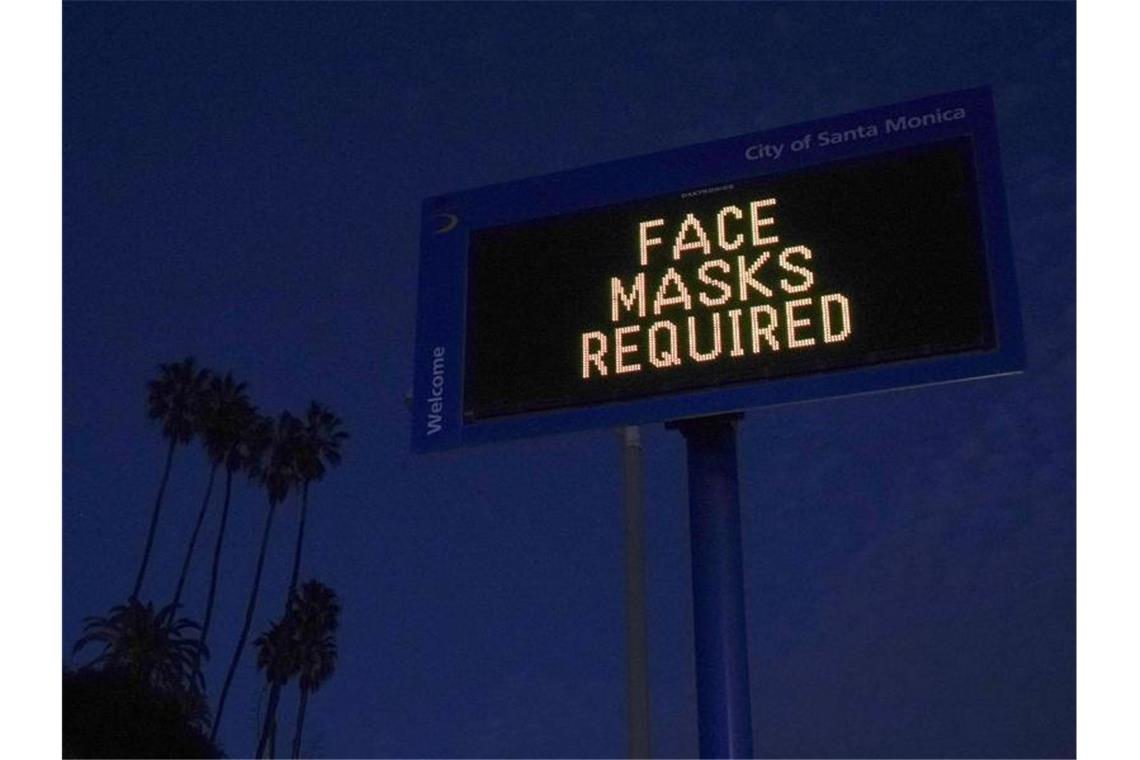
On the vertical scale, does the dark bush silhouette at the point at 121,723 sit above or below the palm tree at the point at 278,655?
below

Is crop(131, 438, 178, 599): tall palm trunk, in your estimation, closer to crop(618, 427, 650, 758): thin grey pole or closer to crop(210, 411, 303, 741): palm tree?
crop(210, 411, 303, 741): palm tree

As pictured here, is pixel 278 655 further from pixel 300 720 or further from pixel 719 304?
pixel 719 304

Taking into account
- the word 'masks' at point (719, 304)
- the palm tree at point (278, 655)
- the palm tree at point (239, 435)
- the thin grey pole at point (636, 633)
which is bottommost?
the thin grey pole at point (636, 633)

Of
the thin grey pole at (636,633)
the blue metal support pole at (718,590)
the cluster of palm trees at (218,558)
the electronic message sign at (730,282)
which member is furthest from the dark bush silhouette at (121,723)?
the cluster of palm trees at (218,558)

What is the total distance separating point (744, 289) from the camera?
290 inches

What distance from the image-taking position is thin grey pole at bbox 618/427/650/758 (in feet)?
28.9

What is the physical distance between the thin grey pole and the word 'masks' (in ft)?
6.24

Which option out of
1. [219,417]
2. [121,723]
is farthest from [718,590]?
[219,417]

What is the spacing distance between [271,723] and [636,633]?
44.4m

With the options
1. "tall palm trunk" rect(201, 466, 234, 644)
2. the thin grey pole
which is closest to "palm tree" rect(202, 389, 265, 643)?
"tall palm trunk" rect(201, 466, 234, 644)

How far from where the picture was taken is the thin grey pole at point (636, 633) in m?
8.81

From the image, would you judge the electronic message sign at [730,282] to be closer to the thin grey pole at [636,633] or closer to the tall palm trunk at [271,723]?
the thin grey pole at [636,633]

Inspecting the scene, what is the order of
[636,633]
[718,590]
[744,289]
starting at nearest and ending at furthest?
[744,289] → [718,590] → [636,633]
